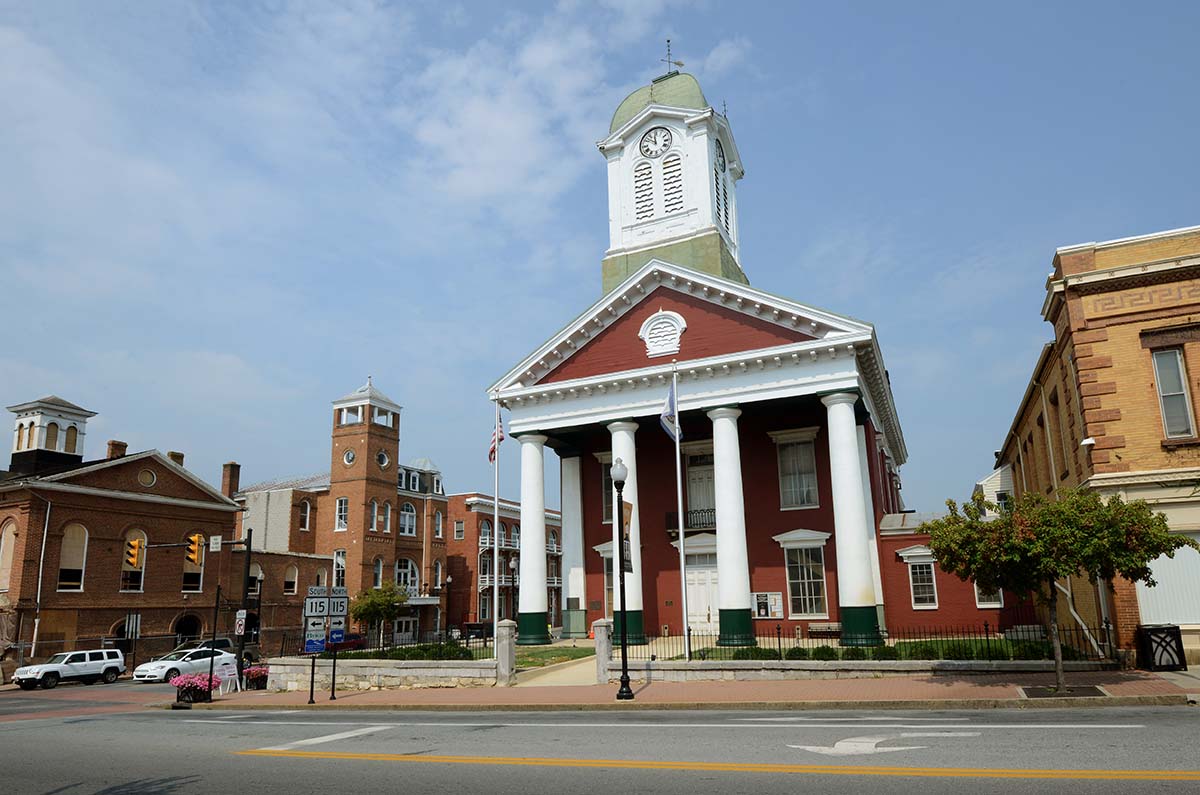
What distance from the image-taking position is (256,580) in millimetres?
52906

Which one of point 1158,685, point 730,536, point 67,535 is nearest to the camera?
point 1158,685

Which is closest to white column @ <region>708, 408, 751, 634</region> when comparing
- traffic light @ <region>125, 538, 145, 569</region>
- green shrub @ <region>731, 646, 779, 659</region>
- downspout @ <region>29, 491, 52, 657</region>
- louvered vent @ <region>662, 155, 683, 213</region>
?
green shrub @ <region>731, 646, 779, 659</region>

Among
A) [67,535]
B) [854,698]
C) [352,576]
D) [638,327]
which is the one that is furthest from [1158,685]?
[352,576]

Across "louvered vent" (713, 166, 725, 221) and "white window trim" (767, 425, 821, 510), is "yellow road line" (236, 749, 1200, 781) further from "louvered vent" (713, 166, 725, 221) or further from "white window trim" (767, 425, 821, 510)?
"louvered vent" (713, 166, 725, 221)

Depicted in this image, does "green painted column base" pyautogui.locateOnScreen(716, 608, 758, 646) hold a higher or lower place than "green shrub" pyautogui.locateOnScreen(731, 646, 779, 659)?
higher

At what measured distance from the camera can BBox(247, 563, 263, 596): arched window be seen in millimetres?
52528

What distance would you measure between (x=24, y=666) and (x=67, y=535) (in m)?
7.06

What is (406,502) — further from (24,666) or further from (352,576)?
(24,666)

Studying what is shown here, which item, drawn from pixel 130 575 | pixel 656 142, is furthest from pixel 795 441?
pixel 130 575

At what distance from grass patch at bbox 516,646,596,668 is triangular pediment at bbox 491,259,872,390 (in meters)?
10.0

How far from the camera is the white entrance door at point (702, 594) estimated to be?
32.2 metres

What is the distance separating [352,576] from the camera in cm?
5831

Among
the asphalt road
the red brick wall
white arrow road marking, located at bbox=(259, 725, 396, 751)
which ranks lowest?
white arrow road marking, located at bbox=(259, 725, 396, 751)

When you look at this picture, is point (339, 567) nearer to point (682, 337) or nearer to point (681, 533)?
point (682, 337)
